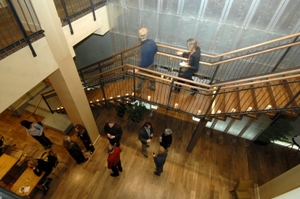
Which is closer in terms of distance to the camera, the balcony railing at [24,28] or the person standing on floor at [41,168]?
the balcony railing at [24,28]

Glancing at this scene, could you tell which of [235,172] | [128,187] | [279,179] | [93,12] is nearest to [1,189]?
[128,187]

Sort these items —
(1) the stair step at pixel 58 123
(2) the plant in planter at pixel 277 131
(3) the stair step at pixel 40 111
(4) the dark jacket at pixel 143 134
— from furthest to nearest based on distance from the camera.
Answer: (3) the stair step at pixel 40 111 < (1) the stair step at pixel 58 123 < (2) the plant in planter at pixel 277 131 < (4) the dark jacket at pixel 143 134

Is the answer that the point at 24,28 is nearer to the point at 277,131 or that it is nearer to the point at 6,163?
the point at 6,163

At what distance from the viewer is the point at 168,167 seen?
4.79m

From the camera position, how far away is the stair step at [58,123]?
5.41 m

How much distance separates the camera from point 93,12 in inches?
172

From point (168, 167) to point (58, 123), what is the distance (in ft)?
12.4

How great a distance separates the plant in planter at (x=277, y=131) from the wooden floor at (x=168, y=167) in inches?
20.8

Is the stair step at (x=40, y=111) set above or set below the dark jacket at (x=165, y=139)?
below

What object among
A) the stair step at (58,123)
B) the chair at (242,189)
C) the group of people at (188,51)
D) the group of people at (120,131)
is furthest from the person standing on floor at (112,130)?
the chair at (242,189)

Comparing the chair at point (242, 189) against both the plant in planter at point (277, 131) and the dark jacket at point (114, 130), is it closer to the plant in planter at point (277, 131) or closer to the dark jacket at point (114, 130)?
the plant in planter at point (277, 131)

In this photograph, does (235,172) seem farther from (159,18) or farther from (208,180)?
(159,18)

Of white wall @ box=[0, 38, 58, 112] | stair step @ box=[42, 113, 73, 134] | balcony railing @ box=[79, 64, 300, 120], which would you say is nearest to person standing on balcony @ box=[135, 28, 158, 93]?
balcony railing @ box=[79, 64, 300, 120]

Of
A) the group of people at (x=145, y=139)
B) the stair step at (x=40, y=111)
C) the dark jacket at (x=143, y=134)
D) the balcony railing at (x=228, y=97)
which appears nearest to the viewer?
the balcony railing at (x=228, y=97)
